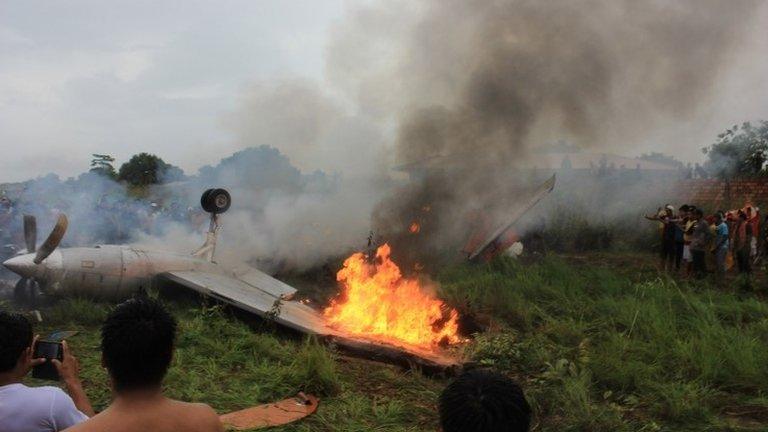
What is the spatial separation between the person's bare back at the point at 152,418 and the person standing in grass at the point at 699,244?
12837mm

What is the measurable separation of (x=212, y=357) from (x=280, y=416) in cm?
210

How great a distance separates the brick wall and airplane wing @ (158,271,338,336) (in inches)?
574

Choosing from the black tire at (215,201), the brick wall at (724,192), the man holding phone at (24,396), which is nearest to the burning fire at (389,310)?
the black tire at (215,201)

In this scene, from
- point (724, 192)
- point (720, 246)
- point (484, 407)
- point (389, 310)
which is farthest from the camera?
point (724, 192)

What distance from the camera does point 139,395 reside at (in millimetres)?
2332

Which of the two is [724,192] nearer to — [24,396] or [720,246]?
[720,246]

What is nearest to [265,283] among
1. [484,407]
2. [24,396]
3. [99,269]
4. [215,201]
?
[215,201]

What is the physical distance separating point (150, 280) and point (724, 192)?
17375 mm

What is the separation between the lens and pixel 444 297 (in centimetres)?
1098

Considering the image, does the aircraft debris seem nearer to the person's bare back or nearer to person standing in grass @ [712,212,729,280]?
the person's bare back

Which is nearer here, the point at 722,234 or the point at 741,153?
the point at 722,234

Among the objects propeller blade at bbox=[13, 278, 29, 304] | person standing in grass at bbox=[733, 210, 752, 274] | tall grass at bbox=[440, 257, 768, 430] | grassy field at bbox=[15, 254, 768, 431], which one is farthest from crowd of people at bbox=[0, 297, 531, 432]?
person standing in grass at bbox=[733, 210, 752, 274]

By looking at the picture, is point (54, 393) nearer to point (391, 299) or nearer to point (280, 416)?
point (280, 416)

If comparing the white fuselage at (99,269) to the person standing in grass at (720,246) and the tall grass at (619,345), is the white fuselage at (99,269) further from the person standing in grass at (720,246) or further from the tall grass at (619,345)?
the person standing in grass at (720,246)
